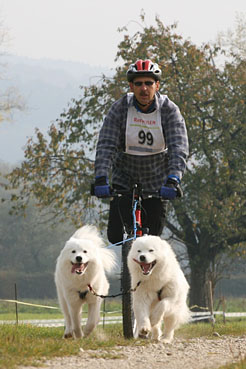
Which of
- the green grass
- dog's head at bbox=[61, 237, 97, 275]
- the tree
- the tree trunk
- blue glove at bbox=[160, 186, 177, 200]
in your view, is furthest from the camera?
the tree trunk

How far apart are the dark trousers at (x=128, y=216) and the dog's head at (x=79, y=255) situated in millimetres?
237

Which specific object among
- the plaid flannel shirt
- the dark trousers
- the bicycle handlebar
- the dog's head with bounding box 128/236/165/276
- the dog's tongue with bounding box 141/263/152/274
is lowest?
the dog's tongue with bounding box 141/263/152/274

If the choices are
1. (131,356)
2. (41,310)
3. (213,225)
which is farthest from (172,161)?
(41,310)

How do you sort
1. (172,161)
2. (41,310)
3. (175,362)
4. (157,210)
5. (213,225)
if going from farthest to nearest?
(41,310), (213,225), (157,210), (172,161), (175,362)

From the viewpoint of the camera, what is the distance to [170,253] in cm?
668

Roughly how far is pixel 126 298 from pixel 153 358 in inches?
56.9

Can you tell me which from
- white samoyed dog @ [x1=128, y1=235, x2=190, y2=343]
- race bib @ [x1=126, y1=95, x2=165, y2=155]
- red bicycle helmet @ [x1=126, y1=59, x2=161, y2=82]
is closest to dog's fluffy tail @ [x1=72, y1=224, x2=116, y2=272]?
white samoyed dog @ [x1=128, y1=235, x2=190, y2=343]

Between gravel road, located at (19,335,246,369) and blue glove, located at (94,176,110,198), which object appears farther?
blue glove, located at (94,176,110,198)

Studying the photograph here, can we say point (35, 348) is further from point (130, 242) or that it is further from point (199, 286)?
point (199, 286)

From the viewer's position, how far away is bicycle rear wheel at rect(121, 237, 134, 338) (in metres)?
6.60

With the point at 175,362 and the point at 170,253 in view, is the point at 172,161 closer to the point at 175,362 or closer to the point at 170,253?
the point at 170,253

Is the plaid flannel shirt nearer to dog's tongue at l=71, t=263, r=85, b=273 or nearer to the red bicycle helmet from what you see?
the red bicycle helmet

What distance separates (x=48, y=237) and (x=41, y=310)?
25916mm

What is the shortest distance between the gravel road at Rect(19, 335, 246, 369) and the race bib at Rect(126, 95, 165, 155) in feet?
5.79
